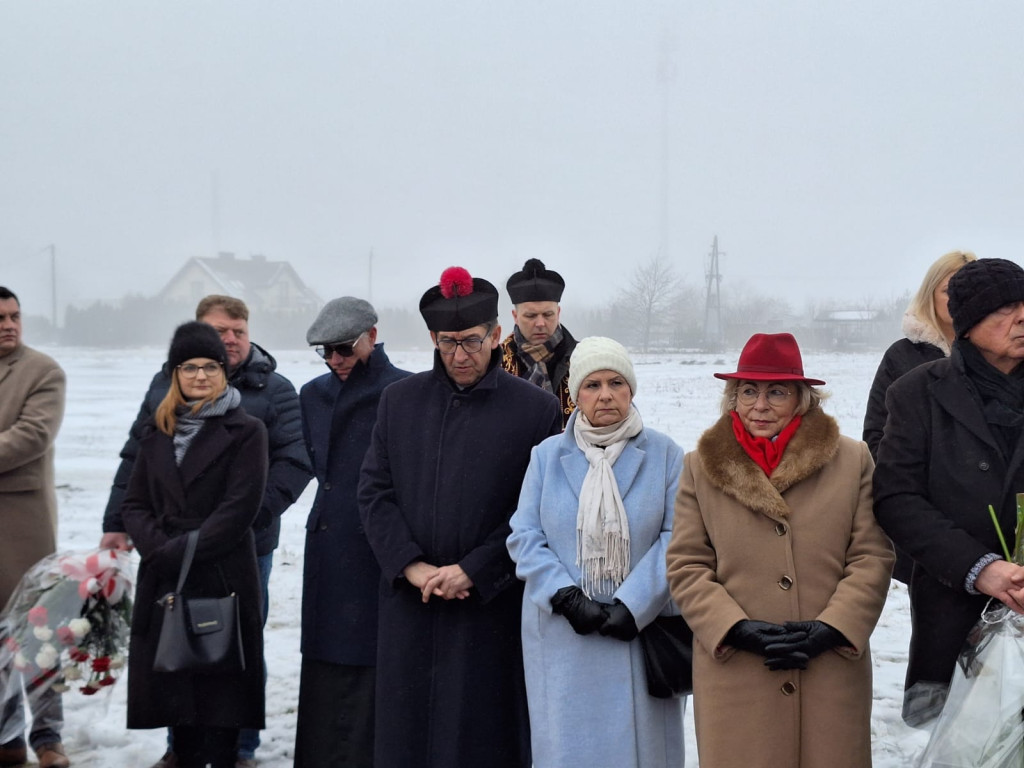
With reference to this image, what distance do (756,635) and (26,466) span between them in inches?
Answer: 127

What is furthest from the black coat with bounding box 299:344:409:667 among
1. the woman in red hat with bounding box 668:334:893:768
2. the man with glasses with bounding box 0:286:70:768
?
the woman in red hat with bounding box 668:334:893:768

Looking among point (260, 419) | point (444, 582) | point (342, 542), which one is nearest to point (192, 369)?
point (260, 419)

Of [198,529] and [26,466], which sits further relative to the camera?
[26,466]

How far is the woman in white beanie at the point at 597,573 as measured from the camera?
3.01 m

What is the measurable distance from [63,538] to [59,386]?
14.4ft

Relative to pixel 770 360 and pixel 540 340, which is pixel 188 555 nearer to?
pixel 540 340

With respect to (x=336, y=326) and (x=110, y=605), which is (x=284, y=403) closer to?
(x=336, y=326)

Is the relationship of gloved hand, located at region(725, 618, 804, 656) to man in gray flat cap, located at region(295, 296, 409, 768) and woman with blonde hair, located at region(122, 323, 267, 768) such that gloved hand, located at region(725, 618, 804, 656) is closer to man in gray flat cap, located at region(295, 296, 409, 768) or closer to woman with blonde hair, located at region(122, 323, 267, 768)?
man in gray flat cap, located at region(295, 296, 409, 768)

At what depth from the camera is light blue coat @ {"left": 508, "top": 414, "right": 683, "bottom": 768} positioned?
3.02 meters

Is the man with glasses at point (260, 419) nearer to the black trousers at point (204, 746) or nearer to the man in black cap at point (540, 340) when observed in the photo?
the black trousers at point (204, 746)

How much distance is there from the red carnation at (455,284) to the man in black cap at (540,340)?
999 millimetres

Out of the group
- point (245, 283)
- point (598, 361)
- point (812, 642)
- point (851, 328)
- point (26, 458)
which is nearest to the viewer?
point (812, 642)

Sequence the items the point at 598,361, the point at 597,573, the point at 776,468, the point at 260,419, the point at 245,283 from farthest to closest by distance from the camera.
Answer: the point at 245,283
the point at 260,419
the point at 598,361
the point at 597,573
the point at 776,468

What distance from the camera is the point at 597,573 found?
10.1ft
